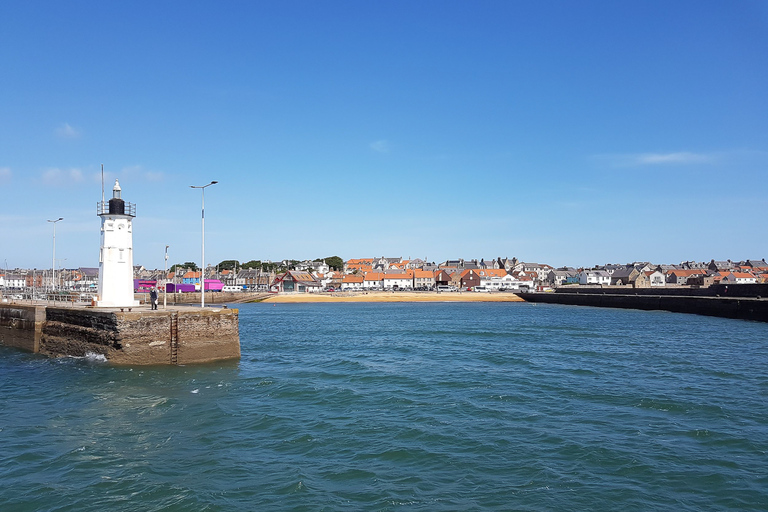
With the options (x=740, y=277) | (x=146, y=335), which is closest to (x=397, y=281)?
(x=740, y=277)

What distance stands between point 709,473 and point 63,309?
31.6 metres

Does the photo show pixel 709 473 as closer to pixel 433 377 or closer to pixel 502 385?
pixel 502 385

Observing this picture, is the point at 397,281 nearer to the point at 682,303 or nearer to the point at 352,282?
the point at 352,282

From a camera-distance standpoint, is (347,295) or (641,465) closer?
(641,465)

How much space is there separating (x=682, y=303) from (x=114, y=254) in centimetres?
7221

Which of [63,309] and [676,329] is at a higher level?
[63,309]

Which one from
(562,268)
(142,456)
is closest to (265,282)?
(562,268)

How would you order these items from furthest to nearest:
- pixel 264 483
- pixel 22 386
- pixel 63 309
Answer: pixel 63 309
pixel 22 386
pixel 264 483

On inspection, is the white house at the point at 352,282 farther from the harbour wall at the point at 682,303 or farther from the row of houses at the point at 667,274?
the row of houses at the point at 667,274

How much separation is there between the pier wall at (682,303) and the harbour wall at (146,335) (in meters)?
56.9

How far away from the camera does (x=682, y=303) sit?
238 feet

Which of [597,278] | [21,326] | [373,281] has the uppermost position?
[373,281]

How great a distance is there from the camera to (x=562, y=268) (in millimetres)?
192250

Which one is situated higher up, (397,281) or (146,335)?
(397,281)
